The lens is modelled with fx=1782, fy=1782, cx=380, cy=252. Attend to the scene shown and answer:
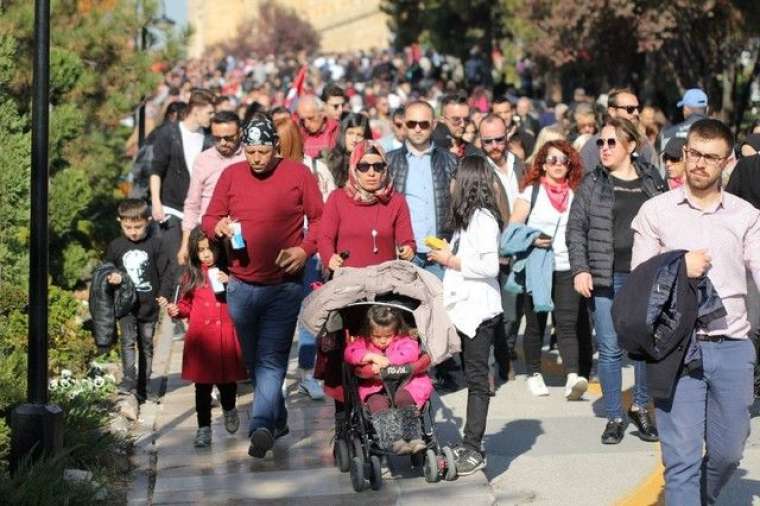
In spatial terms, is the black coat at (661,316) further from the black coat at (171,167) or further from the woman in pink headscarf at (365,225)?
the black coat at (171,167)

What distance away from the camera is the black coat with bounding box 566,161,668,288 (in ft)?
32.9

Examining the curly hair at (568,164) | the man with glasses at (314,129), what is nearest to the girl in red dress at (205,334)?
the curly hair at (568,164)

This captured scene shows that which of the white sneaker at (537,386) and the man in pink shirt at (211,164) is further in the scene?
the white sneaker at (537,386)

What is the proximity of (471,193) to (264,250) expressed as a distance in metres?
1.16

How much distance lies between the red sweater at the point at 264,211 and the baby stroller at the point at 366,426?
0.55 metres

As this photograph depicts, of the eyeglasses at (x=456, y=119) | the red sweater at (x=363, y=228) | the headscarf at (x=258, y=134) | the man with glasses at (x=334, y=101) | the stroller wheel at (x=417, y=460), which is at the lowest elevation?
the stroller wheel at (x=417, y=460)

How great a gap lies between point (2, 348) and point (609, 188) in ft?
11.5

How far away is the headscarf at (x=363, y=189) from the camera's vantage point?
31.8 ft

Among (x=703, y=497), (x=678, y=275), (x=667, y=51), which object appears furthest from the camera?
(x=667, y=51)

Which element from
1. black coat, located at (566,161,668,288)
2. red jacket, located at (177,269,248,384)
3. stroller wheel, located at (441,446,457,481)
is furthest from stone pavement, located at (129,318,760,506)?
black coat, located at (566,161,668,288)

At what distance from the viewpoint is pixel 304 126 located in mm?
13258

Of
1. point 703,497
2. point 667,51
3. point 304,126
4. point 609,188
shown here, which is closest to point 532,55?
point 667,51

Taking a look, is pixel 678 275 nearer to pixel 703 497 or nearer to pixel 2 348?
pixel 703 497

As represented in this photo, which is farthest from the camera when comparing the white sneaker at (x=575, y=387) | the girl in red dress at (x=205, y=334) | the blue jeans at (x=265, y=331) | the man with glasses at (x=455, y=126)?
the man with glasses at (x=455, y=126)
